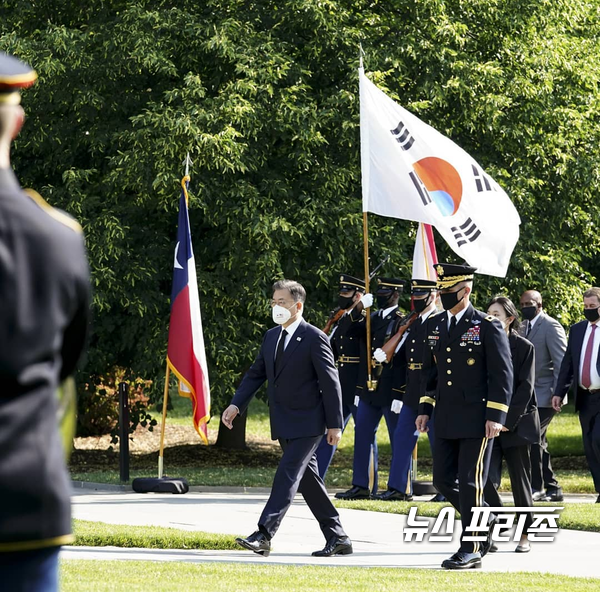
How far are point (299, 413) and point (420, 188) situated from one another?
4.48 m

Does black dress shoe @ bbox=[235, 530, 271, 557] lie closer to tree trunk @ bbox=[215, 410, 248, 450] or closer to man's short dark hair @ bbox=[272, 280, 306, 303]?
man's short dark hair @ bbox=[272, 280, 306, 303]

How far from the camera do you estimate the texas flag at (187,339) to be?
13680 mm

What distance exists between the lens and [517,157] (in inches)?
765

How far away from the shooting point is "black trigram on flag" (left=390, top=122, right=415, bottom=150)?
43.5 feet

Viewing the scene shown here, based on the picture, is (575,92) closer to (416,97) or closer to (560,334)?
(416,97)

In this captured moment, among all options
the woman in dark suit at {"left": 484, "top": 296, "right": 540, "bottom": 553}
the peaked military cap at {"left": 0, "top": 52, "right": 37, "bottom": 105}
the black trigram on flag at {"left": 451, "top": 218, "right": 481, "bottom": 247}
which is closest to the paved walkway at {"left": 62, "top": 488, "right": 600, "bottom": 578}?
the woman in dark suit at {"left": 484, "top": 296, "right": 540, "bottom": 553}

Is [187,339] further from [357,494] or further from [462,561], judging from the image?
[462,561]

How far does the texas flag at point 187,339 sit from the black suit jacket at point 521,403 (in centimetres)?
467

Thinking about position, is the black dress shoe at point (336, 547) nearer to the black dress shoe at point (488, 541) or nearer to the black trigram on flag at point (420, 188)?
the black dress shoe at point (488, 541)

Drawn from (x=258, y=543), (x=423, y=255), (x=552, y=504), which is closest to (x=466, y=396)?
(x=258, y=543)

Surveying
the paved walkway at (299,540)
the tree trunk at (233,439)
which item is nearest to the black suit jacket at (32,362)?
the paved walkway at (299,540)

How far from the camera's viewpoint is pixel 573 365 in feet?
44.2

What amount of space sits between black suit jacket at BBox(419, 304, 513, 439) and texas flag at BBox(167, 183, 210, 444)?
5.10 metres

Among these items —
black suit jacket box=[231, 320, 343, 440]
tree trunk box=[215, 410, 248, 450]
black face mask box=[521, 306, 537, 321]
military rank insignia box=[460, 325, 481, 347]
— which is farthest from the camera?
tree trunk box=[215, 410, 248, 450]
